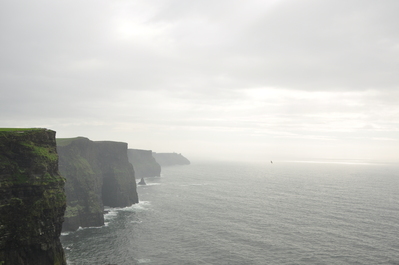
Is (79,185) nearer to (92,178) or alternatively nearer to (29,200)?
(92,178)

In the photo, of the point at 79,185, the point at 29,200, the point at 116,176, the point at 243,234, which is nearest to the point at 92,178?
the point at 79,185

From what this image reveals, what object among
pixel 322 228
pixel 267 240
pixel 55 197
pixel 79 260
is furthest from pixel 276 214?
pixel 55 197

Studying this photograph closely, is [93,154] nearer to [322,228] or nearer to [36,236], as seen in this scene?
[36,236]

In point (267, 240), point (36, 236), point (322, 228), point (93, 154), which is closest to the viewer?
point (36, 236)

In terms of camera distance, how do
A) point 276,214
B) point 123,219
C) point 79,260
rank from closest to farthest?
point 79,260
point 123,219
point 276,214

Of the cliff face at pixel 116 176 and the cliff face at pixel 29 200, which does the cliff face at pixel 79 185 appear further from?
the cliff face at pixel 29 200
